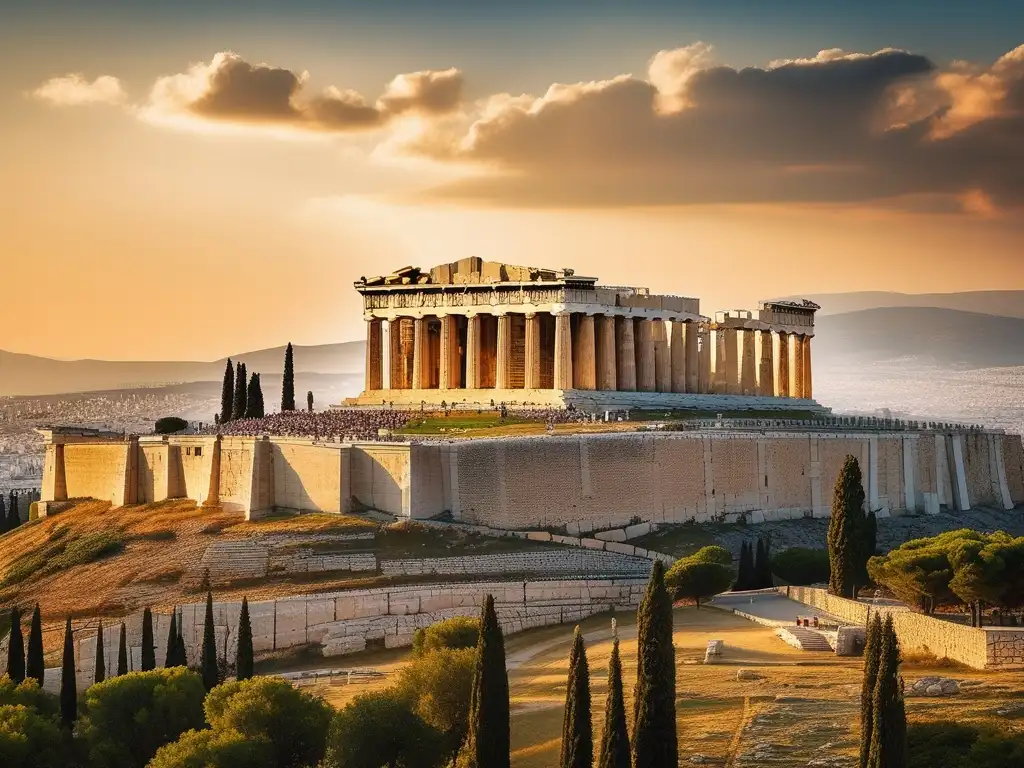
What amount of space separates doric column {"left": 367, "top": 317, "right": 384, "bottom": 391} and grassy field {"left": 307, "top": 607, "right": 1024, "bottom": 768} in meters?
33.1

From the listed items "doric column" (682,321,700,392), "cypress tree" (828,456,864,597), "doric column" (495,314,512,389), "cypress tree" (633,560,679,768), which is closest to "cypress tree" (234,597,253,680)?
"cypress tree" (633,560,679,768)

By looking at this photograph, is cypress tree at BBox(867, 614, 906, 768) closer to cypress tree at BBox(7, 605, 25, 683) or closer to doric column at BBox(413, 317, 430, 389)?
cypress tree at BBox(7, 605, 25, 683)

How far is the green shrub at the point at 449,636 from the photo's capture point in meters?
45.8

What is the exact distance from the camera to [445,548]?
5891 centimetres

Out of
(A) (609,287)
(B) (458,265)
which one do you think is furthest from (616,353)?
(B) (458,265)

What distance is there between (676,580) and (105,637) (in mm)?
18502

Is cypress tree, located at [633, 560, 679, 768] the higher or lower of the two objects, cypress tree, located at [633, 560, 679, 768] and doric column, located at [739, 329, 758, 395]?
the lower

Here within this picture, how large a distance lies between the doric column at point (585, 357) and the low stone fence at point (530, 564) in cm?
1789

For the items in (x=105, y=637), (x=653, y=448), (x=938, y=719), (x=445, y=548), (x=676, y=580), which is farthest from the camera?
(x=653, y=448)

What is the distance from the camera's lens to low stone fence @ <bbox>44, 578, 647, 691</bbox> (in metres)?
51.4

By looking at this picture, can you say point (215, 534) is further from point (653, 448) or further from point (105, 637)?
point (653, 448)

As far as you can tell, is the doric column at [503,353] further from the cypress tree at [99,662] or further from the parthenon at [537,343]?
the cypress tree at [99,662]

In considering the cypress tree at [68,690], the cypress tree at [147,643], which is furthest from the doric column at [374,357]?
the cypress tree at [68,690]

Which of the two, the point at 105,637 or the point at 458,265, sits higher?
the point at 458,265
